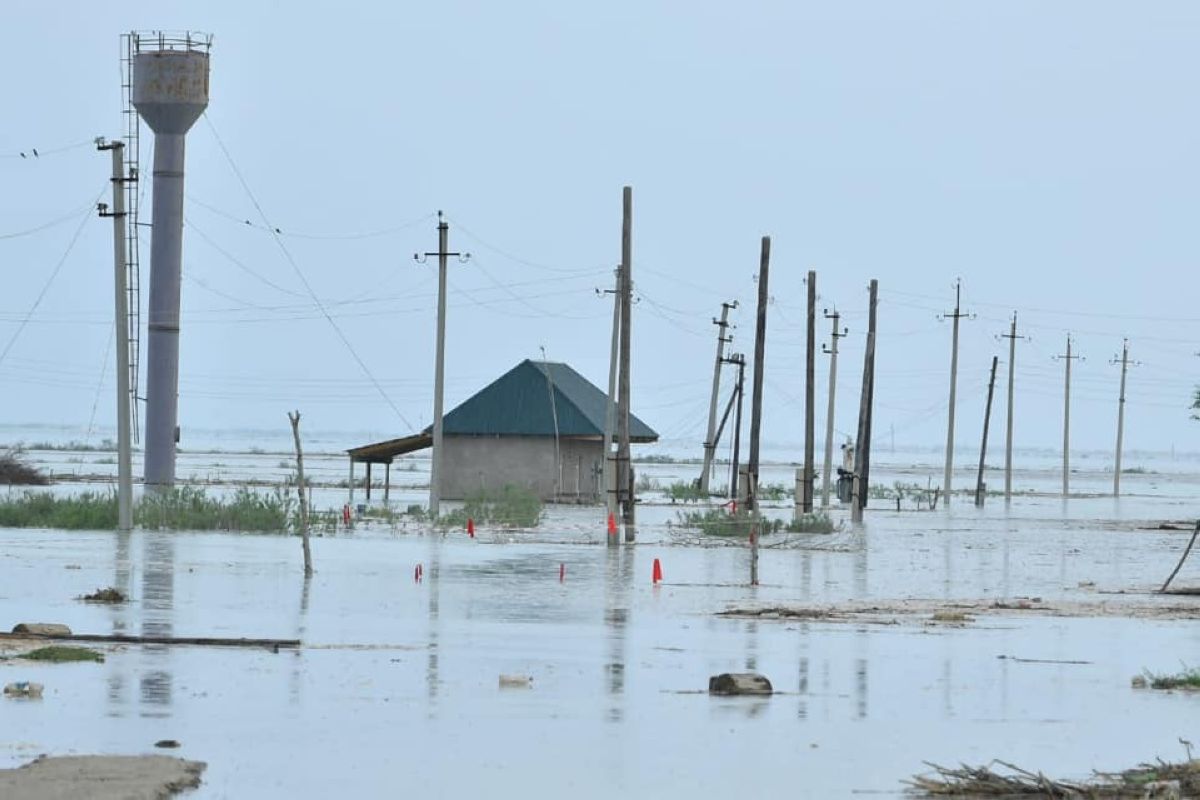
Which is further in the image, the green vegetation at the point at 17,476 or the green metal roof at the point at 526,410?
the green vegetation at the point at 17,476

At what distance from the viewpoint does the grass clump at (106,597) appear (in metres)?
24.6

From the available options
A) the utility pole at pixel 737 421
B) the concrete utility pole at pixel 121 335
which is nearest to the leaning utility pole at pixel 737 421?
the utility pole at pixel 737 421

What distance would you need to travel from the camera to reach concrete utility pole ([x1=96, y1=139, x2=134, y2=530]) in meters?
39.7

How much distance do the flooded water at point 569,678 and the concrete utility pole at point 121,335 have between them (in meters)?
5.80

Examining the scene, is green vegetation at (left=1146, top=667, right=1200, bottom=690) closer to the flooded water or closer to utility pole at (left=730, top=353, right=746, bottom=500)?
the flooded water

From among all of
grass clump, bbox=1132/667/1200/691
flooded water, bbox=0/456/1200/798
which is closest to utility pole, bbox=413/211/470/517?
flooded water, bbox=0/456/1200/798

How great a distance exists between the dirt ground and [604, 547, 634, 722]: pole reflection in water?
4002mm

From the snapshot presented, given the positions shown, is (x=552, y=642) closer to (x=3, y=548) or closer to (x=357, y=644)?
(x=357, y=644)

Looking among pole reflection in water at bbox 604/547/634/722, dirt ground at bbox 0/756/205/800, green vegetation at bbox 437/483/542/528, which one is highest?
green vegetation at bbox 437/483/542/528

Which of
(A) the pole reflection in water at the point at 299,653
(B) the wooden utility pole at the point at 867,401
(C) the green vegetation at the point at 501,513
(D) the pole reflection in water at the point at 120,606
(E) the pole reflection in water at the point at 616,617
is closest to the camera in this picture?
(D) the pole reflection in water at the point at 120,606

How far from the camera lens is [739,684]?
16.8m

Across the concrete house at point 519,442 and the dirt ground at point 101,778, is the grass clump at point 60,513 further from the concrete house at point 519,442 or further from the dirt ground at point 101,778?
the dirt ground at point 101,778

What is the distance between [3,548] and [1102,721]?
24.4 metres

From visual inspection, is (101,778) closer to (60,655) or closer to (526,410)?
(60,655)
